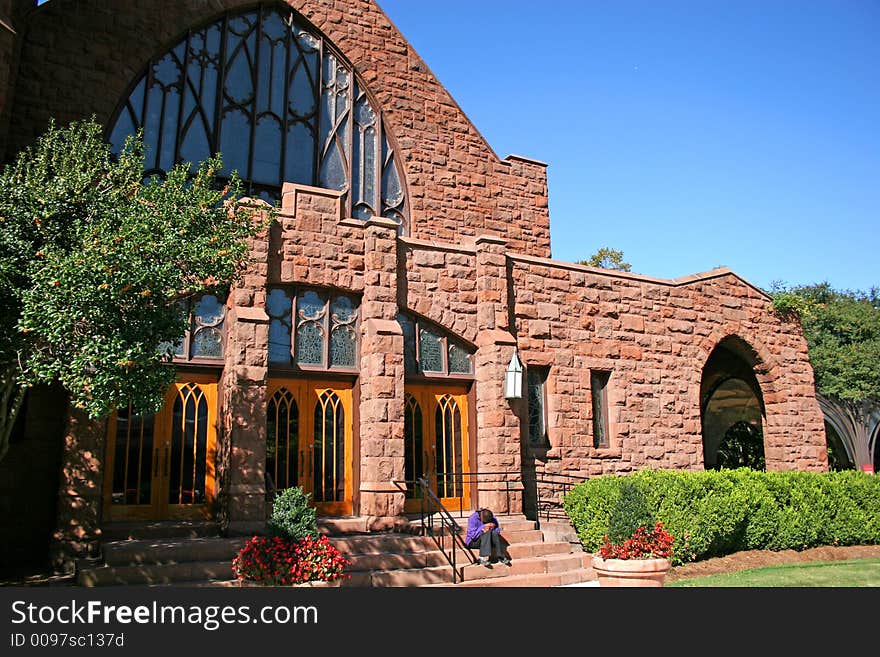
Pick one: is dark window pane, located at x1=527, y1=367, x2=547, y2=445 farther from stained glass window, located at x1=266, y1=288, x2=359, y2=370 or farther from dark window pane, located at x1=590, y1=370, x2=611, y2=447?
stained glass window, located at x1=266, y1=288, x2=359, y2=370

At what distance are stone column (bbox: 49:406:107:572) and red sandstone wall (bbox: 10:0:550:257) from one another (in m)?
5.85

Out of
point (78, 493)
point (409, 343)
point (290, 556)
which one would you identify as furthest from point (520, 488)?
point (78, 493)

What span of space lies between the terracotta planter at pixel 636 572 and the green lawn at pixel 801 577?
158 centimetres

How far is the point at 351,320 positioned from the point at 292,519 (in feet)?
16.0

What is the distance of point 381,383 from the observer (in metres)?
12.6

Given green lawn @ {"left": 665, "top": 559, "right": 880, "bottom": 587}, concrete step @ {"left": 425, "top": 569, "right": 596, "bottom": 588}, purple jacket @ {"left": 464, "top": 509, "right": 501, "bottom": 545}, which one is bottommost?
green lawn @ {"left": 665, "top": 559, "right": 880, "bottom": 587}

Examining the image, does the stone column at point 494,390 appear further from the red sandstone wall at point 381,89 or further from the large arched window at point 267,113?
the large arched window at point 267,113

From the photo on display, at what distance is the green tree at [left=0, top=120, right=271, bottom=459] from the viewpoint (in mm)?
8617

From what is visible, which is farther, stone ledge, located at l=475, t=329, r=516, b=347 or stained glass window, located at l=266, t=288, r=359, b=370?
stone ledge, located at l=475, t=329, r=516, b=347

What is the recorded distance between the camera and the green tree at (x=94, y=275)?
8.62 meters

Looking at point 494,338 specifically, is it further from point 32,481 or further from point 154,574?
point 32,481

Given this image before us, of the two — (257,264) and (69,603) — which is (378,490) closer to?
(257,264)

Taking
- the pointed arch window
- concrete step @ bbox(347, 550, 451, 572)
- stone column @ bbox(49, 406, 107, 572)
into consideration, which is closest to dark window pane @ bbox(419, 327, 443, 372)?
the pointed arch window

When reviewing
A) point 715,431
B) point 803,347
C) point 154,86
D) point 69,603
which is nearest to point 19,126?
point 154,86
